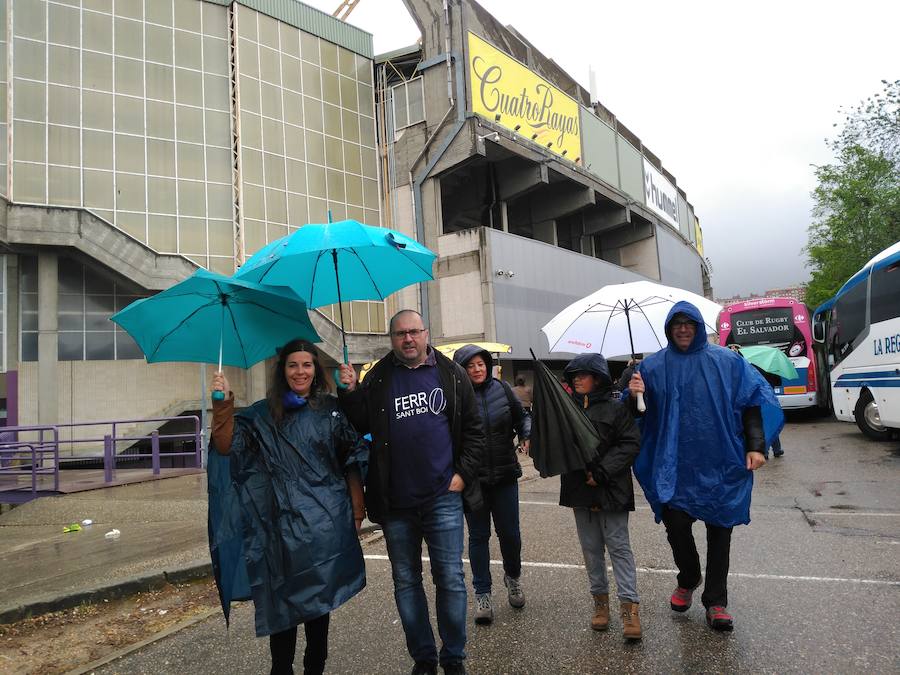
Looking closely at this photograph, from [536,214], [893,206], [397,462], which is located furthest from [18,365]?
[893,206]

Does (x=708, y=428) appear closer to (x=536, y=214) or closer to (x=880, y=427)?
(x=880, y=427)

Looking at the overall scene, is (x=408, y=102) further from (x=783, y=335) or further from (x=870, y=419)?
(x=870, y=419)

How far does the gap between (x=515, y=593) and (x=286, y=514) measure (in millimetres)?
2030

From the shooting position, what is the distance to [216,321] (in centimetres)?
321

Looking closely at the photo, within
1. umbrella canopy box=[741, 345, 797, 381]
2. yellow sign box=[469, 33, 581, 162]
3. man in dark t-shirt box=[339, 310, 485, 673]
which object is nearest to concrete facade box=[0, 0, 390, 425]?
yellow sign box=[469, 33, 581, 162]

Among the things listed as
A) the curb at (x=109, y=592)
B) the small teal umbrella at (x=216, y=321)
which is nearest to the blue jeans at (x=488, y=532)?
the small teal umbrella at (x=216, y=321)

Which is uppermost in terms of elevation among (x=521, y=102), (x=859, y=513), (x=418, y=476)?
(x=521, y=102)

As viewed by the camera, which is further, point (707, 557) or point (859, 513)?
point (859, 513)

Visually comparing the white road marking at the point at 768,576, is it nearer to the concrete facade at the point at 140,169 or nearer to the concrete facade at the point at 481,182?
the concrete facade at the point at 140,169

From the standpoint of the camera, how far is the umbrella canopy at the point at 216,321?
3.06m

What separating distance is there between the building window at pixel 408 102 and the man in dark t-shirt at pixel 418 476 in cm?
2300

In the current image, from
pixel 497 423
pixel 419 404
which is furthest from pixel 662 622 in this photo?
pixel 419 404

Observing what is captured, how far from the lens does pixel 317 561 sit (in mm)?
2832

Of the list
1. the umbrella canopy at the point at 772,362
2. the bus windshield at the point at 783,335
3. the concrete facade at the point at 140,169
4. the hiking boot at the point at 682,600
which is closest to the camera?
the hiking boot at the point at 682,600
